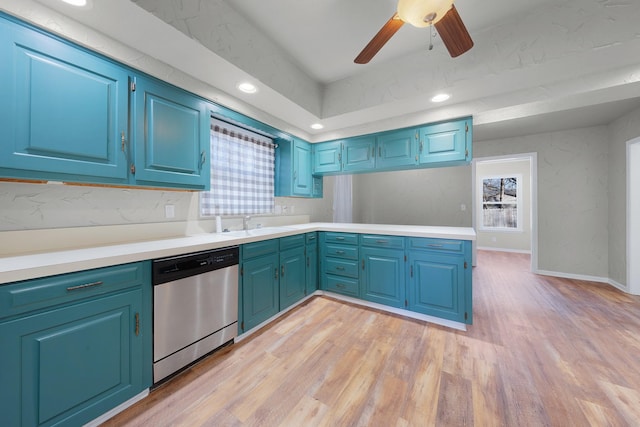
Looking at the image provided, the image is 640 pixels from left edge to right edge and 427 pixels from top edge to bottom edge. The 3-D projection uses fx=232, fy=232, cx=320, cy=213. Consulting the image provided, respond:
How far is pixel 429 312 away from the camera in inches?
93.4

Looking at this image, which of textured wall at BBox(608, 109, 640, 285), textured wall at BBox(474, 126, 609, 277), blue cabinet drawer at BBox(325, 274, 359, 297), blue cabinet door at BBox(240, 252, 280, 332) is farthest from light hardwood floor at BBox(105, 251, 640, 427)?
textured wall at BBox(474, 126, 609, 277)

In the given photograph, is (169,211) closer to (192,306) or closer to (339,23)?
(192,306)

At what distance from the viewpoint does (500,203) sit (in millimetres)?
6199

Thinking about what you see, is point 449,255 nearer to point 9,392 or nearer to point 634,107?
point 9,392

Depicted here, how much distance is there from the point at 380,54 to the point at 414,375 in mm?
2822

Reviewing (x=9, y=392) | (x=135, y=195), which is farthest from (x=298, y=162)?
(x=9, y=392)

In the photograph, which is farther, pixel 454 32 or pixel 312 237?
pixel 312 237

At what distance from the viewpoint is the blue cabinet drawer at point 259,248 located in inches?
79.5

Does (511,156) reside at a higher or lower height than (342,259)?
higher

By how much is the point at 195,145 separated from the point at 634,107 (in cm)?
524

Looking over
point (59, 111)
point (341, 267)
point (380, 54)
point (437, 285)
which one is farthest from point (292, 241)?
point (380, 54)

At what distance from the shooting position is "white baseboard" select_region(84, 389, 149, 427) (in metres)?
1.21

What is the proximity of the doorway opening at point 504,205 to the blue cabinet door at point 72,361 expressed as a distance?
21.5 feet

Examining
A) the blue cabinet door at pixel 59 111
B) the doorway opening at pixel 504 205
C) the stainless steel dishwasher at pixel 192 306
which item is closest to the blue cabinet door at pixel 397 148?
the stainless steel dishwasher at pixel 192 306
